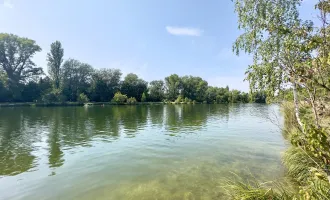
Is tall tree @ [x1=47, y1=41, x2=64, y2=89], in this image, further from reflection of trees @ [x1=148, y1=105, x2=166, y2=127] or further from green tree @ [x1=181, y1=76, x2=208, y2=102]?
green tree @ [x1=181, y1=76, x2=208, y2=102]

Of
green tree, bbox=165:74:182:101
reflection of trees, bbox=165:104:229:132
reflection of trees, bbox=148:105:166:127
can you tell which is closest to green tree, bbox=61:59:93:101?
green tree, bbox=165:74:182:101

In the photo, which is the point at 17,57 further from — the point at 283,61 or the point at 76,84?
the point at 283,61

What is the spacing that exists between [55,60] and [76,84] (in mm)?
12110

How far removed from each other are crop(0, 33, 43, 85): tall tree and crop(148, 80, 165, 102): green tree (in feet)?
165

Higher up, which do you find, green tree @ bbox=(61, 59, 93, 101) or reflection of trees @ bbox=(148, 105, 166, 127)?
green tree @ bbox=(61, 59, 93, 101)

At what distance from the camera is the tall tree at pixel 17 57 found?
62.3 metres

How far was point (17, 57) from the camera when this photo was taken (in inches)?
2571

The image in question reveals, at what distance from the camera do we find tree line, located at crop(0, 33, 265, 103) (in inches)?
2491

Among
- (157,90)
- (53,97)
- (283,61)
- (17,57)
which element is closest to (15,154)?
(283,61)

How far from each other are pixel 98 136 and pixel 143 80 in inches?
3256

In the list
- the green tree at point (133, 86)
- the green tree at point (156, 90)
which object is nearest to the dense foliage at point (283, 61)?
the green tree at point (133, 86)

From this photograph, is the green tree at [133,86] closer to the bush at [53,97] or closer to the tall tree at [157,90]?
the tall tree at [157,90]

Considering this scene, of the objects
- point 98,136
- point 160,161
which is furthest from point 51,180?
point 98,136

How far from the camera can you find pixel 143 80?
9756 centimetres
